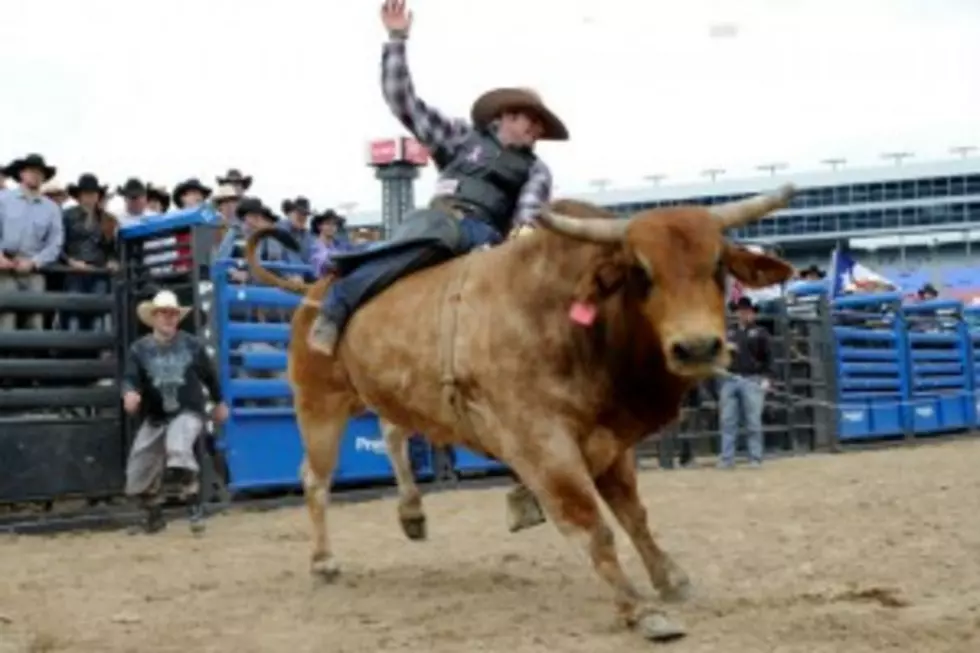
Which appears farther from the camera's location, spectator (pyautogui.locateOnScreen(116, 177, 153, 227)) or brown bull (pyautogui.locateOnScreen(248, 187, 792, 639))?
spectator (pyautogui.locateOnScreen(116, 177, 153, 227))

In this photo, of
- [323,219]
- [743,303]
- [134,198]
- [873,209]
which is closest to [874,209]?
[873,209]

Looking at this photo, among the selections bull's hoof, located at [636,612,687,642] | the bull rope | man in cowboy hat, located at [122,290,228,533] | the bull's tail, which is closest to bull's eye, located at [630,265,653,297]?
the bull rope

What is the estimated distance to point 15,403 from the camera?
943 centimetres

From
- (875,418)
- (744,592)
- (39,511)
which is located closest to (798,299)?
(875,418)

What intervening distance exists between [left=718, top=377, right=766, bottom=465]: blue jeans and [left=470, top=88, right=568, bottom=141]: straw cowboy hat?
791 cm

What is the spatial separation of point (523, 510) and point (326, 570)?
114cm

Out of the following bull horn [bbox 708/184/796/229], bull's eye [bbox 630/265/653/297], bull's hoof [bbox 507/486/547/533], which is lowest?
bull's hoof [bbox 507/486/547/533]

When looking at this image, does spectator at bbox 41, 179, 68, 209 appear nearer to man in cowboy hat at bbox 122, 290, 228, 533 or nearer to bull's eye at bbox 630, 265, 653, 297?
man in cowboy hat at bbox 122, 290, 228, 533

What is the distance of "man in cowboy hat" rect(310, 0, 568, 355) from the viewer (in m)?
6.30

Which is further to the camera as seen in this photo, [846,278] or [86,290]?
[846,278]

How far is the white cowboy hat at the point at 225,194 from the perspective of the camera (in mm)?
11789

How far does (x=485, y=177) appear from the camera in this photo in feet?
21.0

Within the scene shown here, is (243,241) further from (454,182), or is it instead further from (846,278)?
(846,278)

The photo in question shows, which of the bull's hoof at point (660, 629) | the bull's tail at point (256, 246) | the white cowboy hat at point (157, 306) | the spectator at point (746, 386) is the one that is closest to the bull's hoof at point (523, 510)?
the bull's hoof at point (660, 629)
